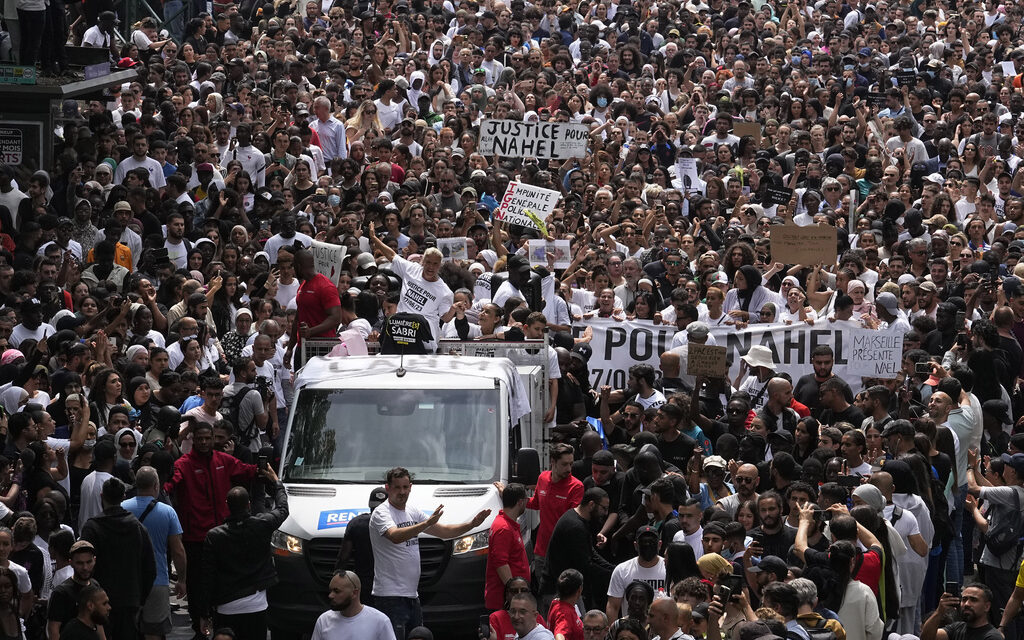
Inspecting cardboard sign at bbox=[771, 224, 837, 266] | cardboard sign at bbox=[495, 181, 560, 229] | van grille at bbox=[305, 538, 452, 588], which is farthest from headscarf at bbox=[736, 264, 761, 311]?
van grille at bbox=[305, 538, 452, 588]

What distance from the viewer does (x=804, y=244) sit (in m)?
18.8

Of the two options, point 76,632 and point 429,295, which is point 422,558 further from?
point 429,295

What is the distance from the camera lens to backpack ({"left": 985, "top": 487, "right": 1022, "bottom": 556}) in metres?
13.5

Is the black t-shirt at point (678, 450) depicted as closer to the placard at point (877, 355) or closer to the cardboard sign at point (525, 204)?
the placard at point (877, 355)

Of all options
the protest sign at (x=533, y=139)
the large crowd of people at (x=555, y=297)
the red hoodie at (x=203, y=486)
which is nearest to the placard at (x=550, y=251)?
the large crowd of people at (x=555, y=297)

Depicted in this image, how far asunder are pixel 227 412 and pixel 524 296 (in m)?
3.91

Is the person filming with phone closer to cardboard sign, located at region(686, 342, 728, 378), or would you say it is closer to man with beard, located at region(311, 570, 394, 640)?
man with beard, located at region(311, 570, 394, 640)

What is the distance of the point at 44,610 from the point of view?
12258 mm

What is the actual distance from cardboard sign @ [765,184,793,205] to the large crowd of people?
0.53 ft

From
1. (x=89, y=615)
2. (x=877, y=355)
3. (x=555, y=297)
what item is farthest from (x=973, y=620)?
(x=555, y=297)

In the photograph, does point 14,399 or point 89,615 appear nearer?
point 89,615

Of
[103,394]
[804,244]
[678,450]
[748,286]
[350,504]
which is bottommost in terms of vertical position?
[350,504]

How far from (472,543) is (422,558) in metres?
0.40

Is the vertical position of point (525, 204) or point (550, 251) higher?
point (525, 204)
